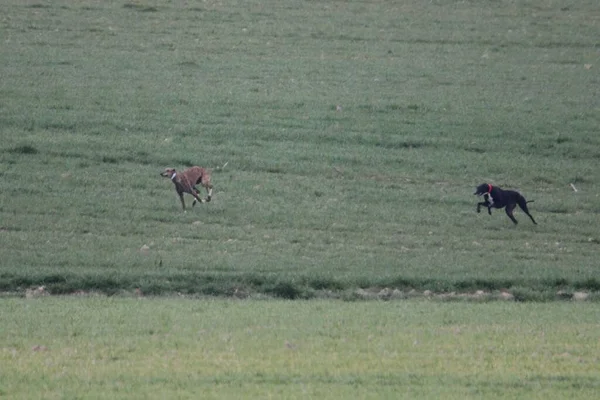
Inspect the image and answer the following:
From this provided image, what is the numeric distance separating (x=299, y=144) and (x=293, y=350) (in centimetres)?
1510

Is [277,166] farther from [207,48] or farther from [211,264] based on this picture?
[207,48]

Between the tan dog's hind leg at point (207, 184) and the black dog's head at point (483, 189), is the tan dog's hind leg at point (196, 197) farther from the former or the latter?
the black dog's head at point (483, 189)

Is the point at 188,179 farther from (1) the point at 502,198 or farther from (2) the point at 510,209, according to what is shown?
(2) the point at 510,209

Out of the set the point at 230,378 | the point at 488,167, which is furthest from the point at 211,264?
the point at 488,167

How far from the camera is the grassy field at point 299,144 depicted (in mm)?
18672

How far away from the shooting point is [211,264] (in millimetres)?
18375

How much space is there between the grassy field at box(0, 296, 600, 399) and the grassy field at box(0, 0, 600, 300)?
2285mm

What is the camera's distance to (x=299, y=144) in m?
27.2

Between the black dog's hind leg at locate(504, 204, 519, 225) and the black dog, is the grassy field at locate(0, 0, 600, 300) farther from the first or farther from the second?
the black dog

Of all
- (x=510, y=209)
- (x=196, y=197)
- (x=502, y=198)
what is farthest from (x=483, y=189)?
(x=196, y=197)

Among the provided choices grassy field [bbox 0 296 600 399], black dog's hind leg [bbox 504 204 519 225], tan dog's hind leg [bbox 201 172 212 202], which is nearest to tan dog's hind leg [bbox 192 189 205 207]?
tan dog's hind leg [bbox 201 172 212 202]

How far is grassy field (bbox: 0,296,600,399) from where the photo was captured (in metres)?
10.9

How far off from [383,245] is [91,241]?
17.9 ft

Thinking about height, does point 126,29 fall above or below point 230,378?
above
